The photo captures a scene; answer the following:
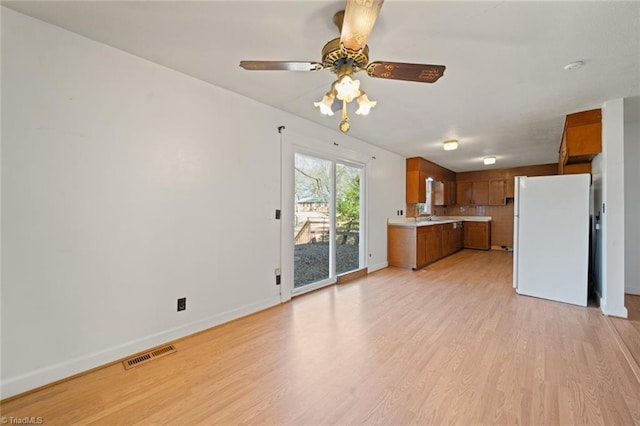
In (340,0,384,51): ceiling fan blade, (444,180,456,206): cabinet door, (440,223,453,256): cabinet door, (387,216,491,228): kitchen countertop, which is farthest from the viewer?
(444,180,456,206): cabinet door

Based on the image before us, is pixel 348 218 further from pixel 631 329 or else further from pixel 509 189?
pixel 509 189

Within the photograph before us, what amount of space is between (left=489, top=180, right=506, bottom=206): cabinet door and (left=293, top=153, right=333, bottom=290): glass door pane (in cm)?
563

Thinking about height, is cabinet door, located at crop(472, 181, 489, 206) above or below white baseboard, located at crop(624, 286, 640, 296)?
above

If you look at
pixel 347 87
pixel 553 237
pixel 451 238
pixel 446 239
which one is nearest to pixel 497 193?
pixel 451 238

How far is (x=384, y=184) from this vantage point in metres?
5.13

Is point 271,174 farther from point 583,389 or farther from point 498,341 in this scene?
point 583,389

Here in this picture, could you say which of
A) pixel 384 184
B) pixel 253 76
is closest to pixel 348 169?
pixel 384 184

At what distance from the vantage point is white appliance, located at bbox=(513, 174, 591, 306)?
124 inches

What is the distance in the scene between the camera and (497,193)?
721cm

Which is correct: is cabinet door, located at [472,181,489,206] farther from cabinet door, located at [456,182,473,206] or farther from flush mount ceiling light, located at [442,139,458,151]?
flush mount ceiling light, located at [442,139,458,151]

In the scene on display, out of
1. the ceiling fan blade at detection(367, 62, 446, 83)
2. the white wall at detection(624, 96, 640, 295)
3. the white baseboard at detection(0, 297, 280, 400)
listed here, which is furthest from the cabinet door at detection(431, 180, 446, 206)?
the white baseboard at detection(0, 297, 280, 400)

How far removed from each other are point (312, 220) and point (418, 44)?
96.2 inches

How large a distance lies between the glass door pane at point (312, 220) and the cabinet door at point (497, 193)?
5.63 meters

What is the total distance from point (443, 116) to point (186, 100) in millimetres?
2896
